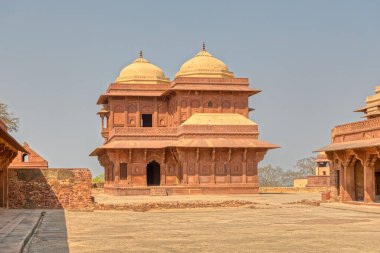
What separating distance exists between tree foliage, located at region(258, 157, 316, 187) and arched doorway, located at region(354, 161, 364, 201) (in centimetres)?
7765

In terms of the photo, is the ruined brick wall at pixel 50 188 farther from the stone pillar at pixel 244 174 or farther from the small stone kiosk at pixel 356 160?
the stone pillar at pixel 244 174

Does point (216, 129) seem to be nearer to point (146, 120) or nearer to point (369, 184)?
point (146, 120)

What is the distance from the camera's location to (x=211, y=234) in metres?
14.8

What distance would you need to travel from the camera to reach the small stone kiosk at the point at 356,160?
90.1ft

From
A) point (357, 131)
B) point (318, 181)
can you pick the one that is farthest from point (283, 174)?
point (357, 131)

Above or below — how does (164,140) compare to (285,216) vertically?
above

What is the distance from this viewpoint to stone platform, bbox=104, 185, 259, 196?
39375 millimetres

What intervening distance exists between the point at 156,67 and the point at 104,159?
8412 mm

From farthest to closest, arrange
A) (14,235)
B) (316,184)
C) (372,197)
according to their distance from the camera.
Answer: (316,184), (372,197), (14,235)

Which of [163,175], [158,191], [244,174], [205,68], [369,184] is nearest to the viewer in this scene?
[369,184]

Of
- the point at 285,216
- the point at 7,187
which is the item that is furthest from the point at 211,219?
the point at 7,187

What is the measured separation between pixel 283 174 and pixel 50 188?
9226 cm

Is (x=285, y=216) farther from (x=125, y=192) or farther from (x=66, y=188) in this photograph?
(x=125, y=192)

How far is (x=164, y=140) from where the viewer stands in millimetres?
44312
